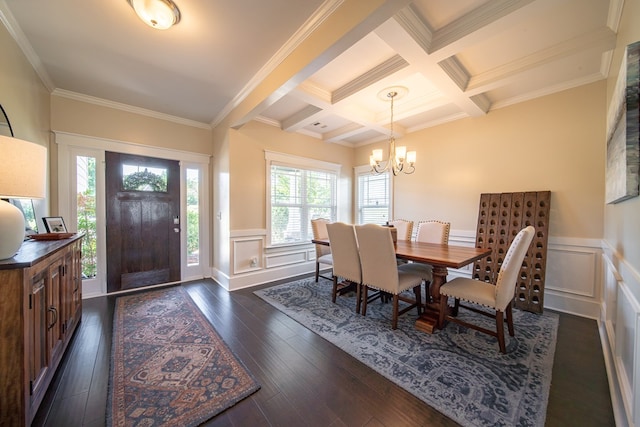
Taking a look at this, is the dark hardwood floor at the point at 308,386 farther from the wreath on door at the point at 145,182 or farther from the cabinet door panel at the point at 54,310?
the wreath on door at the point at 145,182

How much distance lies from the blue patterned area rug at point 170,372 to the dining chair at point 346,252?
144 cm

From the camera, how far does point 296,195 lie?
4488mm

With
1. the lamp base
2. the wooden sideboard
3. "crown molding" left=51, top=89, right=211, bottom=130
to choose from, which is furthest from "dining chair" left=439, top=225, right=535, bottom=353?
"crown molding" left=51, top=89, right=211, bottom=130

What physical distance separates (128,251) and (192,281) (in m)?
1.01

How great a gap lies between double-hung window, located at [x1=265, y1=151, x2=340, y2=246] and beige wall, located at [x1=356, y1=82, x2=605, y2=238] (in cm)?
159

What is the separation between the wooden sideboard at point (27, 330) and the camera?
116cm

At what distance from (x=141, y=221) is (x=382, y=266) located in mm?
3558

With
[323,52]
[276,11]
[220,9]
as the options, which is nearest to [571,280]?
[323,52]

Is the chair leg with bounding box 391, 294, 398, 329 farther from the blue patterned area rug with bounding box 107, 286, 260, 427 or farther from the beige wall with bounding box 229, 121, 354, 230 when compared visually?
the beige wall with bounding box 229, 121, 354, 230

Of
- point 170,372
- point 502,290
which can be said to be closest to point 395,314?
point 502,290

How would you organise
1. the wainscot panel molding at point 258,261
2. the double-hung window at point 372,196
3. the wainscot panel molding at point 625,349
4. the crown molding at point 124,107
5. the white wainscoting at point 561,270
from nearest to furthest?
the wainscot panel molding at point 625,349
the white wainscoting at point 561,270
the crown molding at point 124,107
the wainscot panel molding at point 258,261
the double-hung window at point 372,196

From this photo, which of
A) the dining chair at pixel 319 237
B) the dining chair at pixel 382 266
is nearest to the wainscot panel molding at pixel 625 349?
the dining chair at pixel 382 266

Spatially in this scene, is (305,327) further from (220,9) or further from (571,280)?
(571,280)

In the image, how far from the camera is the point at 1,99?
1835mm
